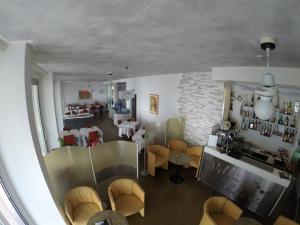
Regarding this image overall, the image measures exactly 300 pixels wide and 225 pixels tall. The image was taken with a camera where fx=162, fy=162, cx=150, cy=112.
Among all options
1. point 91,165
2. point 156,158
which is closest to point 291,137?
point 156,158

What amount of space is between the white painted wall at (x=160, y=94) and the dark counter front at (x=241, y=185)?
2.32 m

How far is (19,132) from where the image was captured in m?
1.83

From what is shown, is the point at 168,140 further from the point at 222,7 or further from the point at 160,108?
the point at 222,7

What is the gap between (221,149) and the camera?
396 centimetres

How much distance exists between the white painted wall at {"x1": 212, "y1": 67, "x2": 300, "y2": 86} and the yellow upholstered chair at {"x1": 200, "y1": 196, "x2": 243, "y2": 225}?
7.75 feet

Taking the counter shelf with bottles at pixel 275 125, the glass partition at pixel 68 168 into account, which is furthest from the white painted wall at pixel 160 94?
the glass partition at pixel 68 168

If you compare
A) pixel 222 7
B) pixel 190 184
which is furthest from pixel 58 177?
pixel 222 7

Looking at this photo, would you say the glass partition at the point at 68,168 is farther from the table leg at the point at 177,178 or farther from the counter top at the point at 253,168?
the counter top at the point at 253,168

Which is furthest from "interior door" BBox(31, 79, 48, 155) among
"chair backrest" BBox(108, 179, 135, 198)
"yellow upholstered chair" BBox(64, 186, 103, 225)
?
"chair backrest" BBox(108, 179, 135, 198)

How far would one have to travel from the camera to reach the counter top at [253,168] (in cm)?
305

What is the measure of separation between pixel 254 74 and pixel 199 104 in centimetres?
188

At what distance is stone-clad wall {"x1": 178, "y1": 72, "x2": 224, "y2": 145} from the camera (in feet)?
14.7

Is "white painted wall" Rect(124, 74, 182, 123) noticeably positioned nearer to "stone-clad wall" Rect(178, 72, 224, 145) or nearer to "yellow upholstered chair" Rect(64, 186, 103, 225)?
"stone-clad wall" Rect(178, 72, 224, 145)

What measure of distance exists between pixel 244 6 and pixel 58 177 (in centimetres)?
351
